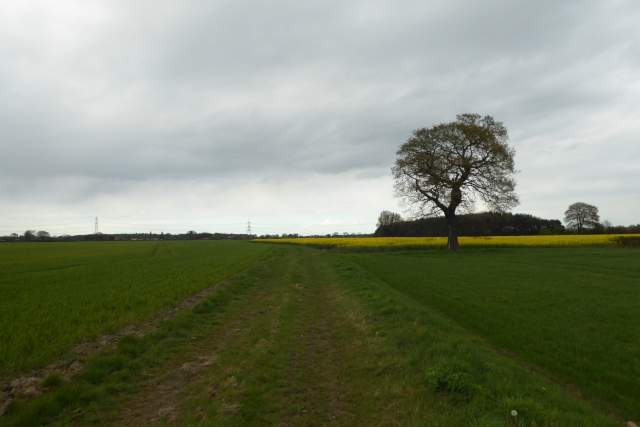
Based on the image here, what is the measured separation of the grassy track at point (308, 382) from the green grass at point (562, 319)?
79 centimetres

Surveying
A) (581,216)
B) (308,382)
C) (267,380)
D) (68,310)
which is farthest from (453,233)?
(581,216)

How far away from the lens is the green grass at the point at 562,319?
586cm

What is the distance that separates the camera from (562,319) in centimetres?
944

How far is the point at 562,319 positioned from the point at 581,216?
114 meters

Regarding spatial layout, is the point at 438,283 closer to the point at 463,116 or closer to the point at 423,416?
the point at 423,416

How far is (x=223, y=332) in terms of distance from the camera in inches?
339

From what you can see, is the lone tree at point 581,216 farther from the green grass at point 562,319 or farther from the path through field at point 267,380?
the path through field at point 267,380

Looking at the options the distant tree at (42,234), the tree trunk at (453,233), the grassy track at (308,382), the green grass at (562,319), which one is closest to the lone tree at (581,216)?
the tree trunk at (453,233)

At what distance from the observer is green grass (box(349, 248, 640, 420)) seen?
586 centimetres

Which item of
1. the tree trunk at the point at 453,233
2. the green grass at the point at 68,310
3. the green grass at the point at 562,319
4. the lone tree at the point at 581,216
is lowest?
the green grass at the point at 562,319

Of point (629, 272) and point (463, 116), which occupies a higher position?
point (463, 116)

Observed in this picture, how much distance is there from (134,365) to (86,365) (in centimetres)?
78

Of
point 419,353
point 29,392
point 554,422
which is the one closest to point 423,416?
point 554,422

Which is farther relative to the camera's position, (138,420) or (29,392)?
(29,392)
